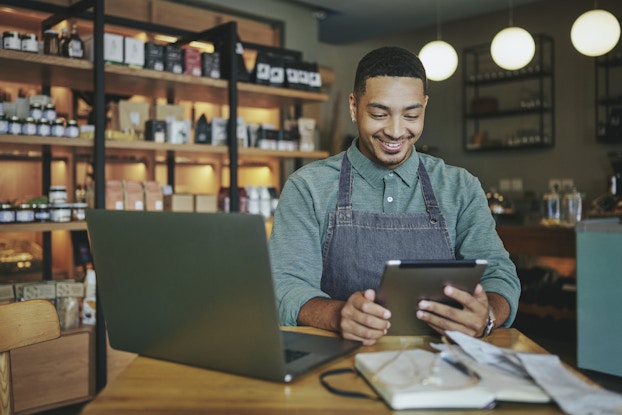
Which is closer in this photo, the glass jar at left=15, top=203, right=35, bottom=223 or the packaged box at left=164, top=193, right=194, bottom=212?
the glass jar at left=15, top=203, right=35, bottom=223

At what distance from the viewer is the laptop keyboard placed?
0.99 meters

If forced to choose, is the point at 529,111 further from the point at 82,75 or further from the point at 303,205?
the point at 303,205

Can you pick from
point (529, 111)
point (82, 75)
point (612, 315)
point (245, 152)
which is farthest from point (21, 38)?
point (529, 111)

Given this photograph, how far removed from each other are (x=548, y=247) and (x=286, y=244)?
3108 mm

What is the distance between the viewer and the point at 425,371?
0.86 metres

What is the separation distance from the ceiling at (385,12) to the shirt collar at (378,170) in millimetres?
3900

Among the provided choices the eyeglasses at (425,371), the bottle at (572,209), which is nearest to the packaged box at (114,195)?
the eyeglasses at (425,371)

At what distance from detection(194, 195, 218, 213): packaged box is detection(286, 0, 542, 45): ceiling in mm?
2341

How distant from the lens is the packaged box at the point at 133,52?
3164 mm

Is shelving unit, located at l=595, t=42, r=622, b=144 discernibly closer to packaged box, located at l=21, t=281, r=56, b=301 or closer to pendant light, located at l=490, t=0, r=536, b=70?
pendant light, located at l=490, t=0, r=536, b=70

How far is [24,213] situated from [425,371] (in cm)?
251

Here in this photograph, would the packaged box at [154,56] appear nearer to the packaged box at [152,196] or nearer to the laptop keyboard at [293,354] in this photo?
the packaged box at [152,196]

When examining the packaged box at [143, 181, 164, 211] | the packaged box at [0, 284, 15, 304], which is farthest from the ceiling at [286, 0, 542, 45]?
the packaged box at [0, 284, 15, 304]

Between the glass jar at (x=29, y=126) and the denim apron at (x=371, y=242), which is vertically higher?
the glass jar at (x=29, y=126)
